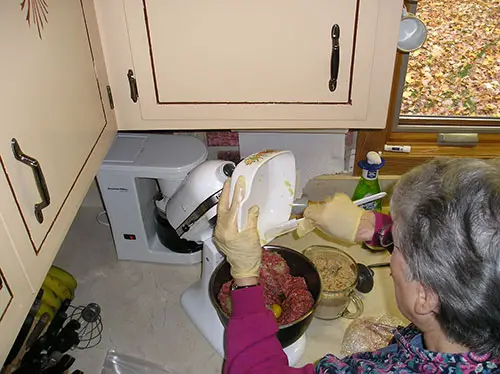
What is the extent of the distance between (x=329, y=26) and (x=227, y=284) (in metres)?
0.60

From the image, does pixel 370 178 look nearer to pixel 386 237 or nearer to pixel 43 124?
pixel 386 237

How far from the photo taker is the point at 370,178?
1.35 meters

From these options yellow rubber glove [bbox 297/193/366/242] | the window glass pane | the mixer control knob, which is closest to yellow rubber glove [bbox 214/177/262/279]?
the mixer control knob

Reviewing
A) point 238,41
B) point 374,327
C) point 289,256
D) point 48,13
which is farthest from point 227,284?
point 48,13

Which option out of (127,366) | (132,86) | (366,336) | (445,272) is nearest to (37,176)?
(132,86)

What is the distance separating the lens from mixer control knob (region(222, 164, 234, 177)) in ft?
3.24

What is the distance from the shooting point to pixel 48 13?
2.39 ft

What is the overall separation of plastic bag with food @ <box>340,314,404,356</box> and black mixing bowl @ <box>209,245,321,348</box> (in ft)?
0.51

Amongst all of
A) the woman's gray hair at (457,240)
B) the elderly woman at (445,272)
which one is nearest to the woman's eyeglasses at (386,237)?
the elderly woman at (445,272)

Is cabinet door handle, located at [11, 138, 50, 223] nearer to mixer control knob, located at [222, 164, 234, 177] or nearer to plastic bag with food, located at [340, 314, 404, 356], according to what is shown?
mixer control knob, located at [222, 164, 234, 177]

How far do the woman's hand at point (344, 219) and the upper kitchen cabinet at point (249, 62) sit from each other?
0.58 feet

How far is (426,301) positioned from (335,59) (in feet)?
1.63

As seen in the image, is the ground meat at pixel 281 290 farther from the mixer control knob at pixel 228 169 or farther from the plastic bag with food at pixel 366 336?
the mixer control knob at pixel 228 169

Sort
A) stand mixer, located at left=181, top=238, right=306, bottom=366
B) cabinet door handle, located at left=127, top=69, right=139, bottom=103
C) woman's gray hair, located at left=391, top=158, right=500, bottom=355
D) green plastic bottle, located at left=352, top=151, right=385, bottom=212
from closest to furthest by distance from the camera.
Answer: woman's gray hair, located at left=391, top=158, right=500, bottom=355 < cabinet door handle, located at left=127, top=69, right=139, bottom=103 < stand mixer, located at left=181, top=238, right=306, bottom=366 < green plastic bottle, located at left=352, top=151, right=385, bottom=212
